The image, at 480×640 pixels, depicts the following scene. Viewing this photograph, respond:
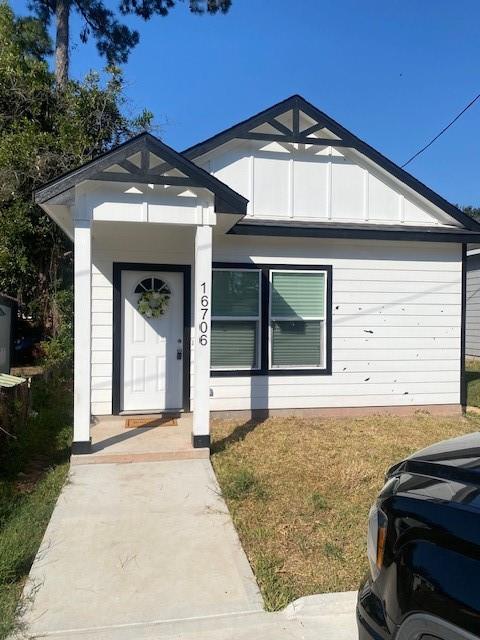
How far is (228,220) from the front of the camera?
21.0ft

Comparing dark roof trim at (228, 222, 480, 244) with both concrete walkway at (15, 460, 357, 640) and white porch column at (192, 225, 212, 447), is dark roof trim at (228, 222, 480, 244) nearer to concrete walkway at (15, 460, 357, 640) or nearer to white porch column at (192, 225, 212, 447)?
white porch column at (192, 225, 212, 447)

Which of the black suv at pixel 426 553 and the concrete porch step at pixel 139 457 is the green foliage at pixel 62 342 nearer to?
the concrete porch step at pixel 139 457

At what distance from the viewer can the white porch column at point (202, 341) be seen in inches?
223

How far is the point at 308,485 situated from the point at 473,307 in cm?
1460

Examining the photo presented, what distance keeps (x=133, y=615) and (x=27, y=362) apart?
28.6 ft

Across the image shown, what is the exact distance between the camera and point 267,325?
7.59 meters

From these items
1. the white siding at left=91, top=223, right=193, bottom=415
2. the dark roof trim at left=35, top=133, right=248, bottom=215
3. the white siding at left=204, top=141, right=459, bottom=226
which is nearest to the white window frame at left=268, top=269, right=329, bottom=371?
the white siding at left=204, top=141, right=459, bottom=226

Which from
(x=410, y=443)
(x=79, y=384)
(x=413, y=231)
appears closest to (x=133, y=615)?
(x=79, y=384)

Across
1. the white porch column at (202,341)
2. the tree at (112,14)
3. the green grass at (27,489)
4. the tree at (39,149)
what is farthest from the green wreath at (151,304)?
the tree at (112,14)

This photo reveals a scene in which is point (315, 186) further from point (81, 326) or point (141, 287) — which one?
point (81, 326)

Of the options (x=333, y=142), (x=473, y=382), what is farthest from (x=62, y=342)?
(x=473, y=382)

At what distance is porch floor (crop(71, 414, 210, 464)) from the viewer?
555 centimetres

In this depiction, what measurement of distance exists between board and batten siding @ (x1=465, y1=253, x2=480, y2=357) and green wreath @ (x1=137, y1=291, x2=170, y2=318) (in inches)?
503

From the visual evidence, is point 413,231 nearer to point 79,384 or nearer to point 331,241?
point 331,241
